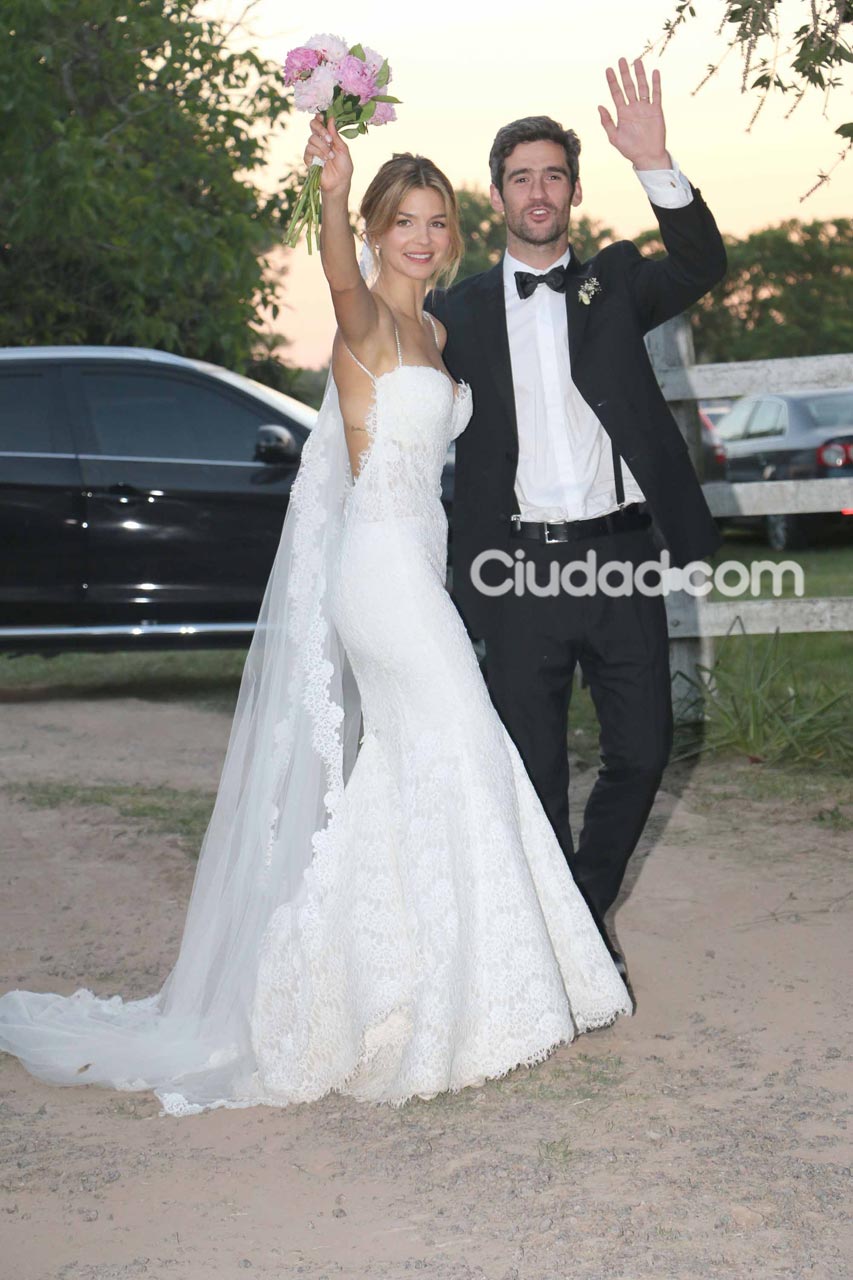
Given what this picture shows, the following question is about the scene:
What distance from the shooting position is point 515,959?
390cm

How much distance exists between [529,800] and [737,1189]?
3.88ft

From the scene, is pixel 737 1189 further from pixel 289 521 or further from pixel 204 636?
pixel 204 636

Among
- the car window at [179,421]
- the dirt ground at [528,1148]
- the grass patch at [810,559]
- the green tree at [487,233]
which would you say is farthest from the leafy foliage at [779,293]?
the dirt ground at [528,1148]

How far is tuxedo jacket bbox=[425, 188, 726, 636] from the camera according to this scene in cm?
430

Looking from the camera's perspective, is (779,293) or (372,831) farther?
(779,293)

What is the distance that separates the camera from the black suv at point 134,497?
8820mm

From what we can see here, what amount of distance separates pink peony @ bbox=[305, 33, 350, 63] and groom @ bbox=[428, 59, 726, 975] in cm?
69

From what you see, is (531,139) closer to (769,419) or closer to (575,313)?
(575,313)

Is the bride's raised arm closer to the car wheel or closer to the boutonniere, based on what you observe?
the boutonniere

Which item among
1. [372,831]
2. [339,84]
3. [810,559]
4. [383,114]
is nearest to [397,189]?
[383,114]

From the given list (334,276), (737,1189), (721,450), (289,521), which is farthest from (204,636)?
(721,450)

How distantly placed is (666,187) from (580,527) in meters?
0.90

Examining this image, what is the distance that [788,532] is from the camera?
17.9 meters

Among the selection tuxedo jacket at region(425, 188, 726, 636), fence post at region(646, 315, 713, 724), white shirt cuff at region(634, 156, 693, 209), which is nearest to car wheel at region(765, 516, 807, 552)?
fence post at region(646, 315, 713, 724)
